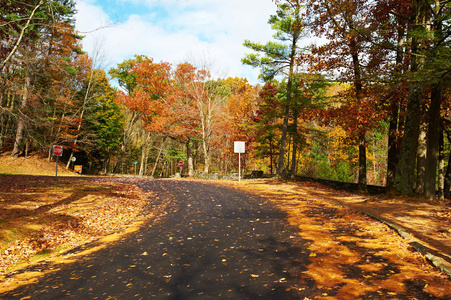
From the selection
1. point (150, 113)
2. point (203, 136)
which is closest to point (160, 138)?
point (150, 113)

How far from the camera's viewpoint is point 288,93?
2030cm

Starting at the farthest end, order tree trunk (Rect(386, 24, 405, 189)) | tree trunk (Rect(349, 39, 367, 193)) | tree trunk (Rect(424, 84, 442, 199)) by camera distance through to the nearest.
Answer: tree trunk (Rect(349, 39, 367, 193)) < tree trunk (Rect(386, 24, 405, 189)) < tree trunk (Rect(424, 84, 442, 199))

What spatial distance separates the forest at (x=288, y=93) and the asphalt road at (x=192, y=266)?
694cm

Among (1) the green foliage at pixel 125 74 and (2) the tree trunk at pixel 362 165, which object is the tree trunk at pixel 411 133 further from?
(1) the green foliage at pixel 125 74

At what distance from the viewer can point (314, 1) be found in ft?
43.9

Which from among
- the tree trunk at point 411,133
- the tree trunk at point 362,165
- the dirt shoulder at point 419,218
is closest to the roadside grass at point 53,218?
the dirt shoulder at point 419,218

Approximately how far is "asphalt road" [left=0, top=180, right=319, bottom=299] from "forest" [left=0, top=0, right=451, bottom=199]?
22.8 ft

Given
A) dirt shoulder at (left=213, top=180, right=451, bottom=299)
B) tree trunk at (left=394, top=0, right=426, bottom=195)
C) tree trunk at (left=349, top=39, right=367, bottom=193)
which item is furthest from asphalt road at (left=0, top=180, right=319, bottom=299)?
tree trunk at (left=349, top=39, right=367, bottom=193)

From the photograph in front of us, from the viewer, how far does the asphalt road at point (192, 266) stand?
11.8 ft

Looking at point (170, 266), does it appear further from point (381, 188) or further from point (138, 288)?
point (381, 188)

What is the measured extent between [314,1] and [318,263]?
1346 cm

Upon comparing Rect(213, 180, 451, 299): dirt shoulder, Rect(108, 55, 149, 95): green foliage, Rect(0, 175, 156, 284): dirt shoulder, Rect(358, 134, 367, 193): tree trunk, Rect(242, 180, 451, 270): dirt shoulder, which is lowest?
Rect(0, 175, 156, 284): dirt shoulder

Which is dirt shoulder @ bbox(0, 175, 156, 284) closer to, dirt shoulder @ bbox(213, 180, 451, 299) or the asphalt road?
the asphalt road

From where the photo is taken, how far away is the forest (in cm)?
1044
